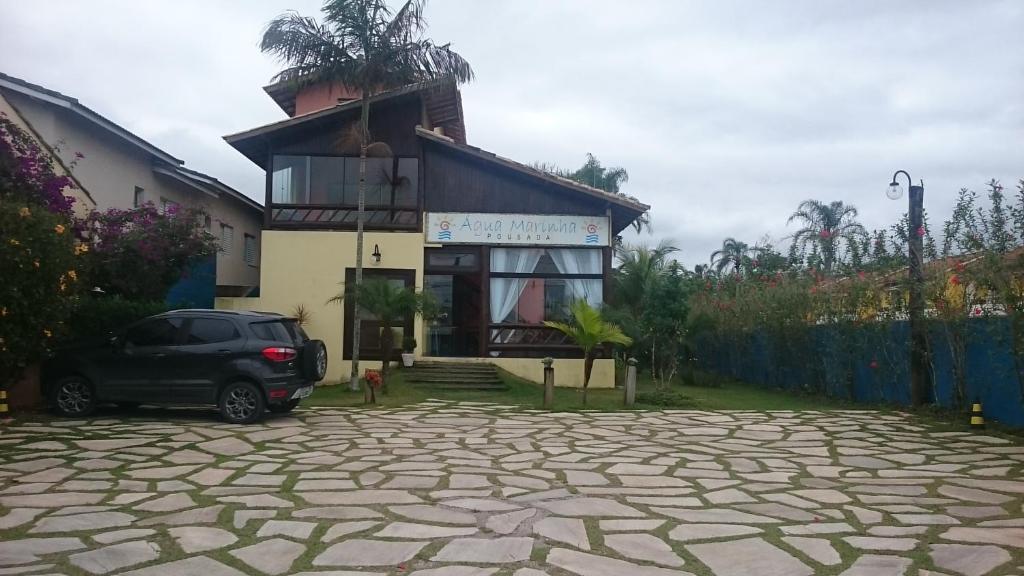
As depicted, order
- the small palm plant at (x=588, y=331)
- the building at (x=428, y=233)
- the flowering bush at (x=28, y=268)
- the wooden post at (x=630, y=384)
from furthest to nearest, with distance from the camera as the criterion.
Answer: the building at (x=428, y=233), the wooden post at (x=630, y=384), the small palm plant at (x=588, y=331), the flowering bush at (x=28, y=268)

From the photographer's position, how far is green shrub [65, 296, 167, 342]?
1347 cm

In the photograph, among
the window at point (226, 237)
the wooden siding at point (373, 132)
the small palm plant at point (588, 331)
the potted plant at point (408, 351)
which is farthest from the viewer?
the window at point (226, 237)

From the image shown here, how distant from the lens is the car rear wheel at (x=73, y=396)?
11.5m

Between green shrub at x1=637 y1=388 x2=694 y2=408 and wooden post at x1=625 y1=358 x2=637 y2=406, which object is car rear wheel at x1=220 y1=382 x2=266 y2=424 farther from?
green shrub at x1=637 y1=388 x2=694 y2=408

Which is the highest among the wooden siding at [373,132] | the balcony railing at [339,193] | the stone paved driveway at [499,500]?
the wooden siding at [373,132]

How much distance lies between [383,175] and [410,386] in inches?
222

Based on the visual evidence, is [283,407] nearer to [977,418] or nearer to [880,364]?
[977,418]

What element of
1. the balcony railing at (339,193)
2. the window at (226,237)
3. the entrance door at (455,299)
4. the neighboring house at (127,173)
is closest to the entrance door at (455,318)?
the entrance door at (455,299)

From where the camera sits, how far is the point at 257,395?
36.6 feet

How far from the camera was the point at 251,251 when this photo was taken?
26.2 metres

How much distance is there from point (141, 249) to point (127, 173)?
Answer: 16.8 ft

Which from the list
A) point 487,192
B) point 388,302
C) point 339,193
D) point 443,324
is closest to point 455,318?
point 443,324

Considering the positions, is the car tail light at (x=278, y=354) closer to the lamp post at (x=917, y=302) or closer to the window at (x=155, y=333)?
the window at (x=155, y=333)

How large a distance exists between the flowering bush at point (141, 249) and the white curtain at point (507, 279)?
6.80m
